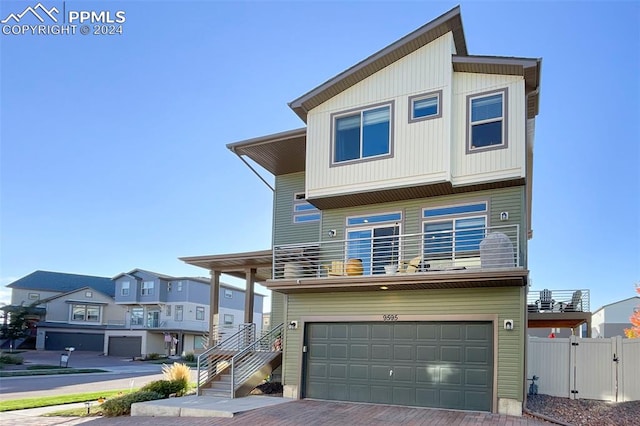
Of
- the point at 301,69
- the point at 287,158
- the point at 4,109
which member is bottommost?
the point at 287,158

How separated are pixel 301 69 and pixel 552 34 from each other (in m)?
7.60

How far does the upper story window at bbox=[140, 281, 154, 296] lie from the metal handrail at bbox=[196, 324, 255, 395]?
35005 mm

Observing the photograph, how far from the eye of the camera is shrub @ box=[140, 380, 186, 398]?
565 inches

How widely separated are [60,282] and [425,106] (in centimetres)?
5676

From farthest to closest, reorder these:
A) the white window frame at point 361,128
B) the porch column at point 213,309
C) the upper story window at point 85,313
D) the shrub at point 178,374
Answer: the upper story window at point 85,313 < the porch column at point 213,309 < the shrub at point 178,374 < the white window frame at point 361,128

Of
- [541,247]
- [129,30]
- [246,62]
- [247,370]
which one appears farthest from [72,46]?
[541,247]

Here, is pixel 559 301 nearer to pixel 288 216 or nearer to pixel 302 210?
pixel 302 210

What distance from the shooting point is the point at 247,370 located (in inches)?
582

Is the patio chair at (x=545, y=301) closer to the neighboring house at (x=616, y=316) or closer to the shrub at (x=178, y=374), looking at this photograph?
the shrub at (x=178, y=374)

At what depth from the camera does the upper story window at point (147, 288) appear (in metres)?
50.6

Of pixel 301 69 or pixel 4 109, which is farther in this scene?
pixel 4 109

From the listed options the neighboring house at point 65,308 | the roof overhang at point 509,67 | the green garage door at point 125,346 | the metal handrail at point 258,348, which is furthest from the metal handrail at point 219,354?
the neighboring house at point 65,308

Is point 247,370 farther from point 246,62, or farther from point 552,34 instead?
point 552,34

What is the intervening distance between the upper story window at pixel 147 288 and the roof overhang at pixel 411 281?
39040 mm
